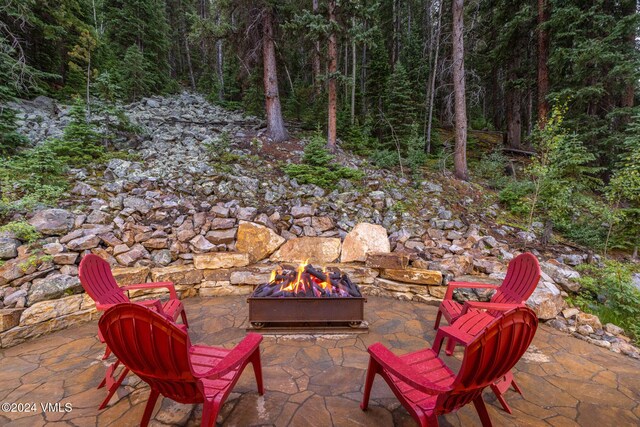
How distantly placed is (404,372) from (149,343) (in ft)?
4.67

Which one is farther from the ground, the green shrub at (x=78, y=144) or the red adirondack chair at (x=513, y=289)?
the green shrub at (x=78, y=144)

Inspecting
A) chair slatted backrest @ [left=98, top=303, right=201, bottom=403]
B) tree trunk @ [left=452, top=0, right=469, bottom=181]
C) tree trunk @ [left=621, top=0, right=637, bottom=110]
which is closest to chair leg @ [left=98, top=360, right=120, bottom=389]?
chair slatted backrest @ [left=98, top=303, right=201, bottom=403]

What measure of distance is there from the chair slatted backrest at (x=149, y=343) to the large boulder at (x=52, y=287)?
9.19 ft

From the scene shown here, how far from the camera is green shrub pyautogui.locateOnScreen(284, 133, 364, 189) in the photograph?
636 centimetres

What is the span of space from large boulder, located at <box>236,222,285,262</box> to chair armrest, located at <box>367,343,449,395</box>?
304 centimetres

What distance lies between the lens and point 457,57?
7.82 meters

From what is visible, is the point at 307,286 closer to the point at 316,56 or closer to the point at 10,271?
the point at 10,271

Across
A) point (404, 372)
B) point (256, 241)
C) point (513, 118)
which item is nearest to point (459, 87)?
point (513, 118)

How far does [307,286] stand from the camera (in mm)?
3326

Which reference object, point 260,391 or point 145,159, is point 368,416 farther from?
point 145,159

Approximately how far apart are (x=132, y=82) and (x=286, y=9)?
26.8ft

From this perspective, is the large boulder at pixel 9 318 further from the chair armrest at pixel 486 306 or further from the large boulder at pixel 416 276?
the chair armrest at pixel 486 306

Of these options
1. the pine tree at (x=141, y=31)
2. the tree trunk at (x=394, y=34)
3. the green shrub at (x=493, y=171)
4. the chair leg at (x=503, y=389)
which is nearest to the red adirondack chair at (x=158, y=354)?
the chair leg at (x=503, y=389)

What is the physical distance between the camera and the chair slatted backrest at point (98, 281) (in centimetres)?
233
